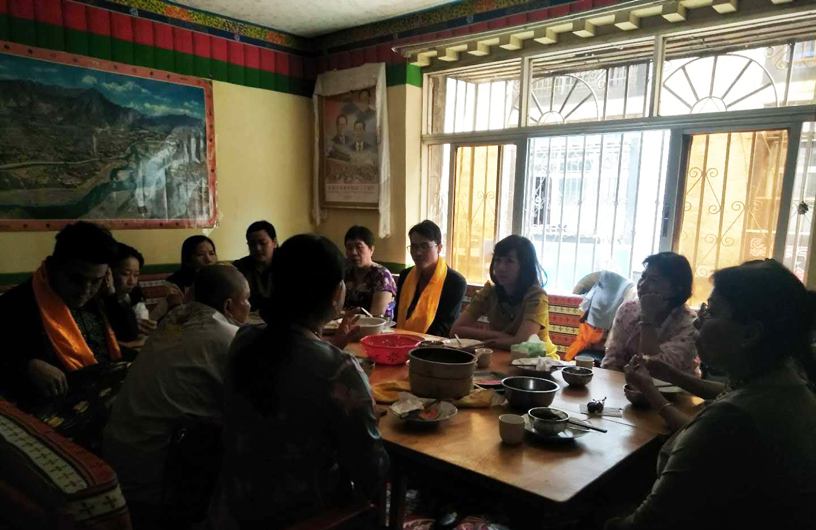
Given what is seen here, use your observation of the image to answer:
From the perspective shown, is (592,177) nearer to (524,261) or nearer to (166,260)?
(524,261)

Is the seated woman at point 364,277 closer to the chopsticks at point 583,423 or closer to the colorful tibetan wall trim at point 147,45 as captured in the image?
the chopsticks at point 583,423

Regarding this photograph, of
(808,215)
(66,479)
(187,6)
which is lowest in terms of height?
(66,479)

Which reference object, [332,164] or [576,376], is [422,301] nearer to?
[576,376]

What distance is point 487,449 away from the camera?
1.29m

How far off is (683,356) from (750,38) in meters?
2.04

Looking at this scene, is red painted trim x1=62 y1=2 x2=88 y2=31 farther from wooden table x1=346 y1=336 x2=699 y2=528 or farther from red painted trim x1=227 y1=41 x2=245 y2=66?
wooden table x1=346 y1=336 x2=699 y2=528

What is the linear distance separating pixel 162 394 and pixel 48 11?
315 centimetres

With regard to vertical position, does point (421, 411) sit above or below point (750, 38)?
below

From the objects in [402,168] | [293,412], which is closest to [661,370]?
[293,412]

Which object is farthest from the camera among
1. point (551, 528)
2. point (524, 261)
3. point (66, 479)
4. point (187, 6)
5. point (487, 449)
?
point (187, 6)

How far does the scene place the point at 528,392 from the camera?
151 centimetres

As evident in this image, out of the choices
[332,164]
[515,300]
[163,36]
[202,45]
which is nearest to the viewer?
[515,300]

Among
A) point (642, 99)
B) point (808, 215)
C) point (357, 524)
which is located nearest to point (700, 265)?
point (808, 215)

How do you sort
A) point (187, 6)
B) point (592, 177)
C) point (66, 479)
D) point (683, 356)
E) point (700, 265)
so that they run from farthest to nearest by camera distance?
point (187, 6)
point (592, 177)
point (700, 265)
point (683, 356)
point (66, 479)
